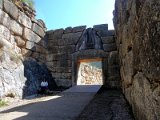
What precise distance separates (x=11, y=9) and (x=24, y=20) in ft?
2.73

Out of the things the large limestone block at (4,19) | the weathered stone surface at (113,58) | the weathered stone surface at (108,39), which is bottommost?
the weathered stone surface at (113,58)

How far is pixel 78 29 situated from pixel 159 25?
7.33 metres

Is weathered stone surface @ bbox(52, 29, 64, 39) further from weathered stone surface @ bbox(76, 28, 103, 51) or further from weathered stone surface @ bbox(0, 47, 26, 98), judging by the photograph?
weathered stone surface @ bbox(0, 47, 26, 98)

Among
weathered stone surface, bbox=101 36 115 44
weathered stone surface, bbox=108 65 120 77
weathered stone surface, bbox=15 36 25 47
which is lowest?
weathered stone surface, bbox=108 65 120 77

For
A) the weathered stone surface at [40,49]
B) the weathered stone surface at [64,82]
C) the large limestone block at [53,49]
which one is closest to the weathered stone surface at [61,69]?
the weathered stone surface at [64,82]

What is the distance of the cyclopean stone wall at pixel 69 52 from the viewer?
25.1 feet

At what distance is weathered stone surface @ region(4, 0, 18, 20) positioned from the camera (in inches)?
257

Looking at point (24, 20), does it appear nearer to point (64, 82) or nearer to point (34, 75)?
point (34, 75)

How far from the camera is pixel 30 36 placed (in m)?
7.97

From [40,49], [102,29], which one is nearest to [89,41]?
[102,29]

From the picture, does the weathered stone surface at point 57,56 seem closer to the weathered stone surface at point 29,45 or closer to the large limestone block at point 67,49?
the large limestone block at point 67,49

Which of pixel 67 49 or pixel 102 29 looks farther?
pixel 67 49

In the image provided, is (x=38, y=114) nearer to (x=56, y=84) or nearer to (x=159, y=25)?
(x=159, y=25)

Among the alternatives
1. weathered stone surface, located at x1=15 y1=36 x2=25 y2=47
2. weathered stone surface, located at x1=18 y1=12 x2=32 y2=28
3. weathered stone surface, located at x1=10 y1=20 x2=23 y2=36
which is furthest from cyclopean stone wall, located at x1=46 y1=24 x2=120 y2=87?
weathered stone surface, located at x1=10 y1=20 x2=23 y2=36
